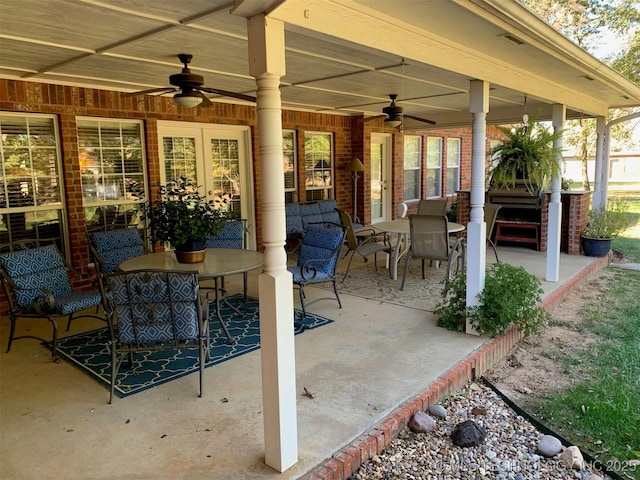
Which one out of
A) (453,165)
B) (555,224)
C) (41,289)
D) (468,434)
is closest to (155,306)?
(41,289)

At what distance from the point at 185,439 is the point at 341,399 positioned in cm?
95

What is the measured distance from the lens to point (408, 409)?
2832 millimetres

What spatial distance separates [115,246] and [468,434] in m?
3.69

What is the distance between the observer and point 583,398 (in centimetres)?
322

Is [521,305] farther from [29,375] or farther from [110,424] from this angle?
[29,375]

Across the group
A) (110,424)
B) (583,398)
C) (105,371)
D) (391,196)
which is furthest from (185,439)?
(391,196)

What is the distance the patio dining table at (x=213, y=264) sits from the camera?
370 cm

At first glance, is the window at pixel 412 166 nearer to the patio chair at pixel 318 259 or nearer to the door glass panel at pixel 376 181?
the door glass panel at pixel 376 181

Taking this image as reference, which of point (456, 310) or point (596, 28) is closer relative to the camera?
point (456, 310)

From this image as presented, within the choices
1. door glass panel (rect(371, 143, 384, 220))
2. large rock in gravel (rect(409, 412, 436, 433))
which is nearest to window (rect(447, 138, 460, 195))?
door glass panel (rect(371, 143, 384, 220))

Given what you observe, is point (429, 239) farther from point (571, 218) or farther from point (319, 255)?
point (571, 218)

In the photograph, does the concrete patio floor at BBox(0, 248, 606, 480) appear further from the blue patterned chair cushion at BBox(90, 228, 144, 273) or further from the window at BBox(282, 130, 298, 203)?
the window at BBox(282, 130, 298, 203)

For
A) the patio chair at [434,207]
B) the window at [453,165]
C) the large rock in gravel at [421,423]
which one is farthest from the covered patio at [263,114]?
the window at [453,165]

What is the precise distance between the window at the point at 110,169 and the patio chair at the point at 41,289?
1412 mm
